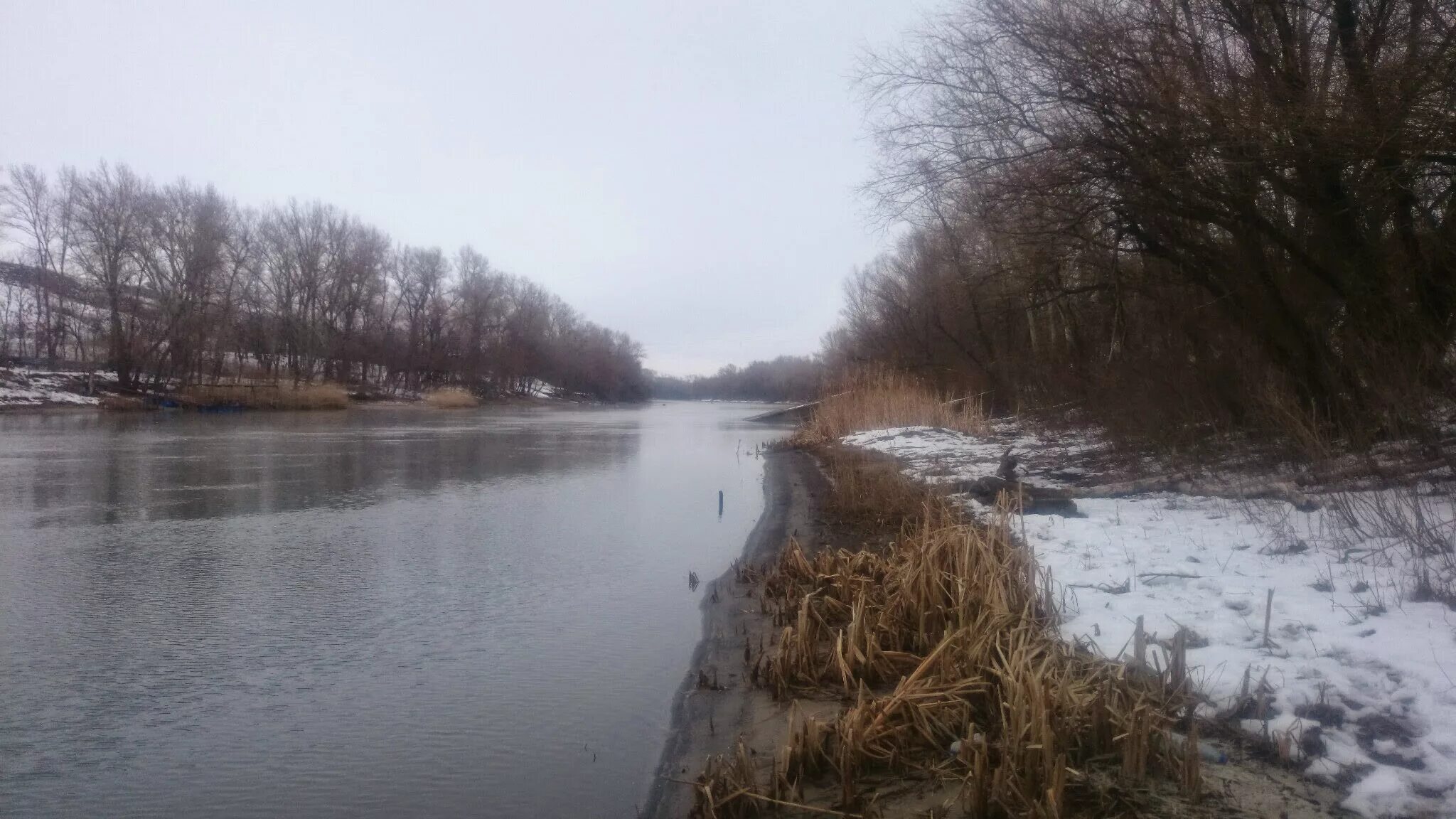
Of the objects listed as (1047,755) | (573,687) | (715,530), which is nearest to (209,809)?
Result: (573,687)

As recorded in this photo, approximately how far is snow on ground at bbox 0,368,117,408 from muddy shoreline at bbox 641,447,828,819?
4196 cm

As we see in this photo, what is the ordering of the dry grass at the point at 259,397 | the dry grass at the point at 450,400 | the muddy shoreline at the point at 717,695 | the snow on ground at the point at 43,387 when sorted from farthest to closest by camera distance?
the dry grass at the point at 450,400 < the dry grass at the point at 259,397 < the snow on ground at the point at 43,387 < the muddy shoreline at the point at 717,695

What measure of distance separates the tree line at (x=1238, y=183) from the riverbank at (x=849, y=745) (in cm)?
482

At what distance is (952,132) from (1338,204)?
417 centimetres

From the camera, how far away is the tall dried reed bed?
3.66m

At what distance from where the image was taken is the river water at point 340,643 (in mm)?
4492

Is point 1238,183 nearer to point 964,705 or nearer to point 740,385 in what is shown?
point 964,705

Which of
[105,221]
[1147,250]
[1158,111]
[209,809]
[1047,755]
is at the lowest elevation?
[209,809]

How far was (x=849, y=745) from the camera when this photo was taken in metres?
4.00

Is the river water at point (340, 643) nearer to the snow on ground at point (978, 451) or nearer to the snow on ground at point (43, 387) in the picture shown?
the snow on ground at point (978, 451)

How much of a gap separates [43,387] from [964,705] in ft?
163

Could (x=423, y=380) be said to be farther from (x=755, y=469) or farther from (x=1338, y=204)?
(x=1338, y=204)

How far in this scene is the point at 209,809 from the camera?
13.8ft

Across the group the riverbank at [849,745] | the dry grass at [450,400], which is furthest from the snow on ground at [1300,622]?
the dry grass at [450,400]
